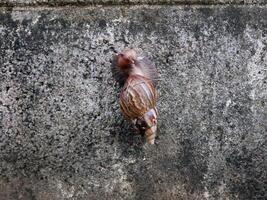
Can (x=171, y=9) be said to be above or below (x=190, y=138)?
above

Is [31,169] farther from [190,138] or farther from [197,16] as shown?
[197,16]

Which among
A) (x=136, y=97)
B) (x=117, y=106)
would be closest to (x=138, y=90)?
(x=136, y=97)

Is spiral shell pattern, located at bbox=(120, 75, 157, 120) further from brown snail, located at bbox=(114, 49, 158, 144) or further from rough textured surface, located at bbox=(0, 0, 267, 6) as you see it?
rough textured surface, located at bbox=(0, 0, 267, 6)

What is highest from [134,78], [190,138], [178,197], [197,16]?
[197,16]

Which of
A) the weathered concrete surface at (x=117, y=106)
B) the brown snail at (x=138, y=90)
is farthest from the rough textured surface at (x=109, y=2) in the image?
the brown snail at (x=138, y=90)

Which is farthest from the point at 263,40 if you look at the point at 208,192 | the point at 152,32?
the point at 208,192

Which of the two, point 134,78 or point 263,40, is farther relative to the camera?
point 263,40
